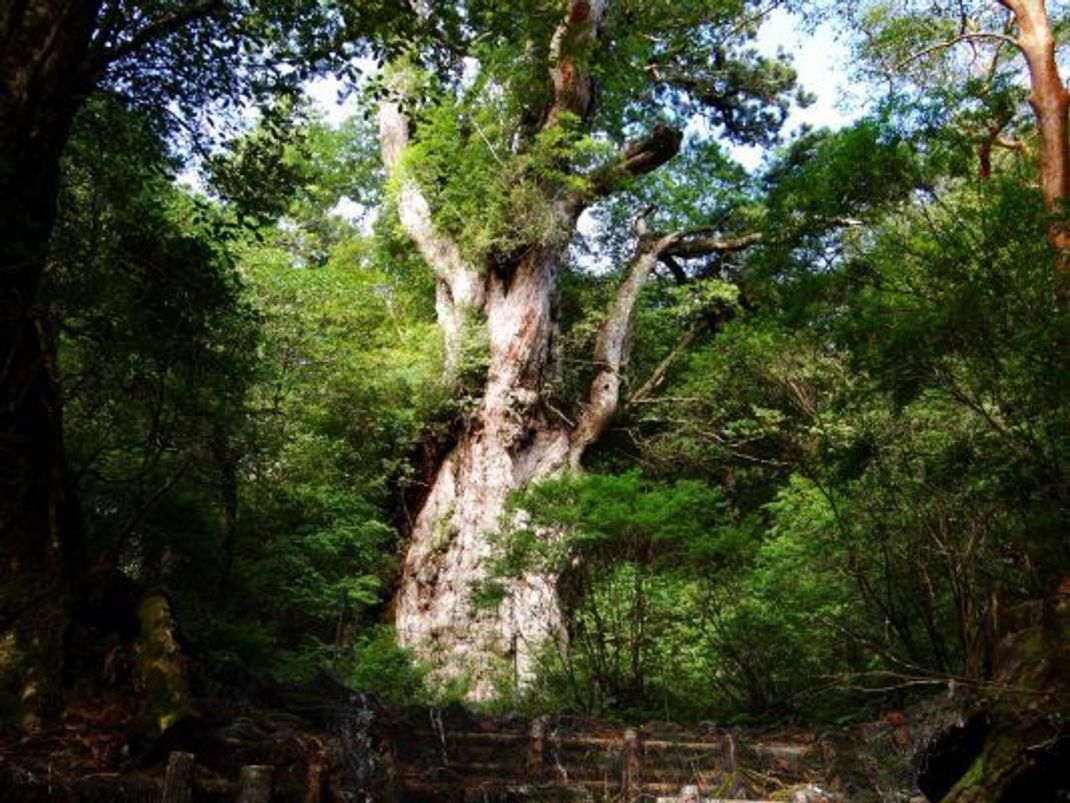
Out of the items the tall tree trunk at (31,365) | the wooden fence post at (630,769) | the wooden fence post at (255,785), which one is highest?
the tall tree trunk at (31,365)

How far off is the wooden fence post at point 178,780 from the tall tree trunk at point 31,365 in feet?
4.15

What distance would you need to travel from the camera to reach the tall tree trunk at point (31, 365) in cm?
512

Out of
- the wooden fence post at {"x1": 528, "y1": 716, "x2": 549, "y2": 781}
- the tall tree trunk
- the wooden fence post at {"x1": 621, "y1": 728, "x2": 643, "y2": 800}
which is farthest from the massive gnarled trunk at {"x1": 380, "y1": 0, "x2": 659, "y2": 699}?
the tall tree trunk

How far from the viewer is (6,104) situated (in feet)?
17.3

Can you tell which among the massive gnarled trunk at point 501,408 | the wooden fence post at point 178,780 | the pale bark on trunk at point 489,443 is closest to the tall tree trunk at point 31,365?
the wooden fence post at point 178,780

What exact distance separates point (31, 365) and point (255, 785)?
10.5 ft

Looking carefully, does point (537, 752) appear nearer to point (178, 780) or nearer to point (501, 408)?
point (178, 780)

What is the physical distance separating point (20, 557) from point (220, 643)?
2949 millimetres

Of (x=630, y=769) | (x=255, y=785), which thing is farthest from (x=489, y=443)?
(x=255, y=785)

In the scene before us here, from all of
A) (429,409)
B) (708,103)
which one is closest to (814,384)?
(429,409)

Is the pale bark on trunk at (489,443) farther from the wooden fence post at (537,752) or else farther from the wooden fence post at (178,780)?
the wooden fence post at (178,780)

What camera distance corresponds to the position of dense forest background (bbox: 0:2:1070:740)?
6262 mm

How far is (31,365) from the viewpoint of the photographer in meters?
5.53

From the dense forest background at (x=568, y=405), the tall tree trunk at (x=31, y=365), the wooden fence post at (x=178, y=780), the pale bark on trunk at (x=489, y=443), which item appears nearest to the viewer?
the wooden fence post at (x=178, y=780)
